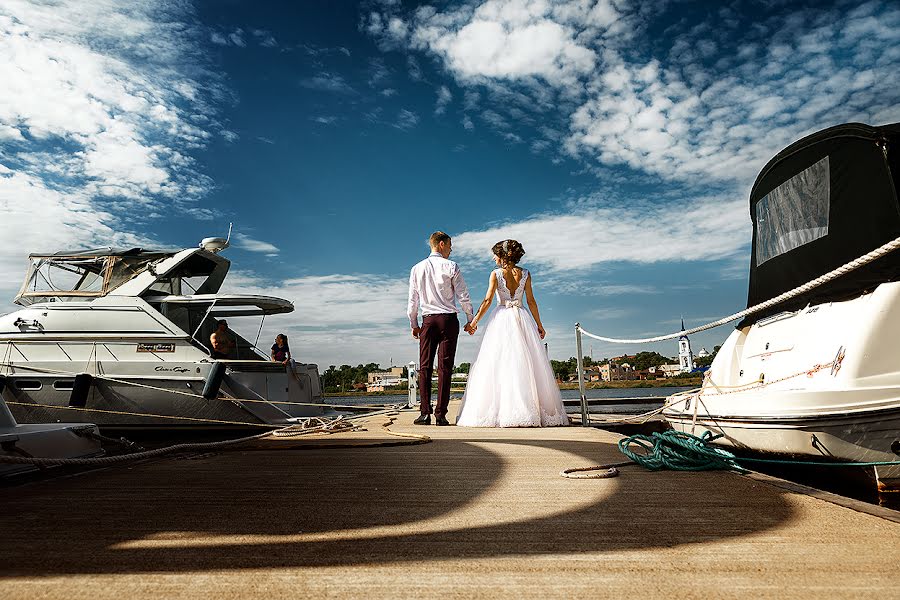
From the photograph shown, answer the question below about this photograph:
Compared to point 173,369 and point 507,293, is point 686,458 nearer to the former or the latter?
point 507,293

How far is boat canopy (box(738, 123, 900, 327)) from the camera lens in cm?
353

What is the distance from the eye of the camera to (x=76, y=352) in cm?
949

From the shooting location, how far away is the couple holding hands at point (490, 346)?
6.09 m

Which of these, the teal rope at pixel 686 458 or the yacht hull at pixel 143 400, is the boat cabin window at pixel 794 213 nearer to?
the teal rope at pixel 686 458

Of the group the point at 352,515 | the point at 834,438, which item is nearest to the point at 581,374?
the point at 834,438

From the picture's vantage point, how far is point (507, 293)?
21.3 feet

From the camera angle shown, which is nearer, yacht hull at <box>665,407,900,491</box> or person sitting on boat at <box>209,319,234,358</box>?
yacht hull at <box>665,407,900,491</box>

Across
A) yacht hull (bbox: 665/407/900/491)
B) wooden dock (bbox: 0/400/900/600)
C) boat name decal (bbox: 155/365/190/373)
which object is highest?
boat name decal (bbox: 155/365/190/373)

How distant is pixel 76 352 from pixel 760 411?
406 inches

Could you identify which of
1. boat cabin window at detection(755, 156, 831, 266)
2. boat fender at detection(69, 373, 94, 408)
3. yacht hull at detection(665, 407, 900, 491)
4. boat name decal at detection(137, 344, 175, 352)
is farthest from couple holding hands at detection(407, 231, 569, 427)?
boat fender at detection(69, 373, 94, 408)

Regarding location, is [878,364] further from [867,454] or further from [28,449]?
[28,449]

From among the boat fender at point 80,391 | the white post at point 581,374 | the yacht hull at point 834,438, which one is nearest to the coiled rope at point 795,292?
the white post at point 581,374

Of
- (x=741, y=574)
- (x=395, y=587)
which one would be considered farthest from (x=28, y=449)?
(x=741, y=574)

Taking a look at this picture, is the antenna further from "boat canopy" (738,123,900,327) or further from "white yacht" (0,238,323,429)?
"boat canopy" (738,123,900,327)
